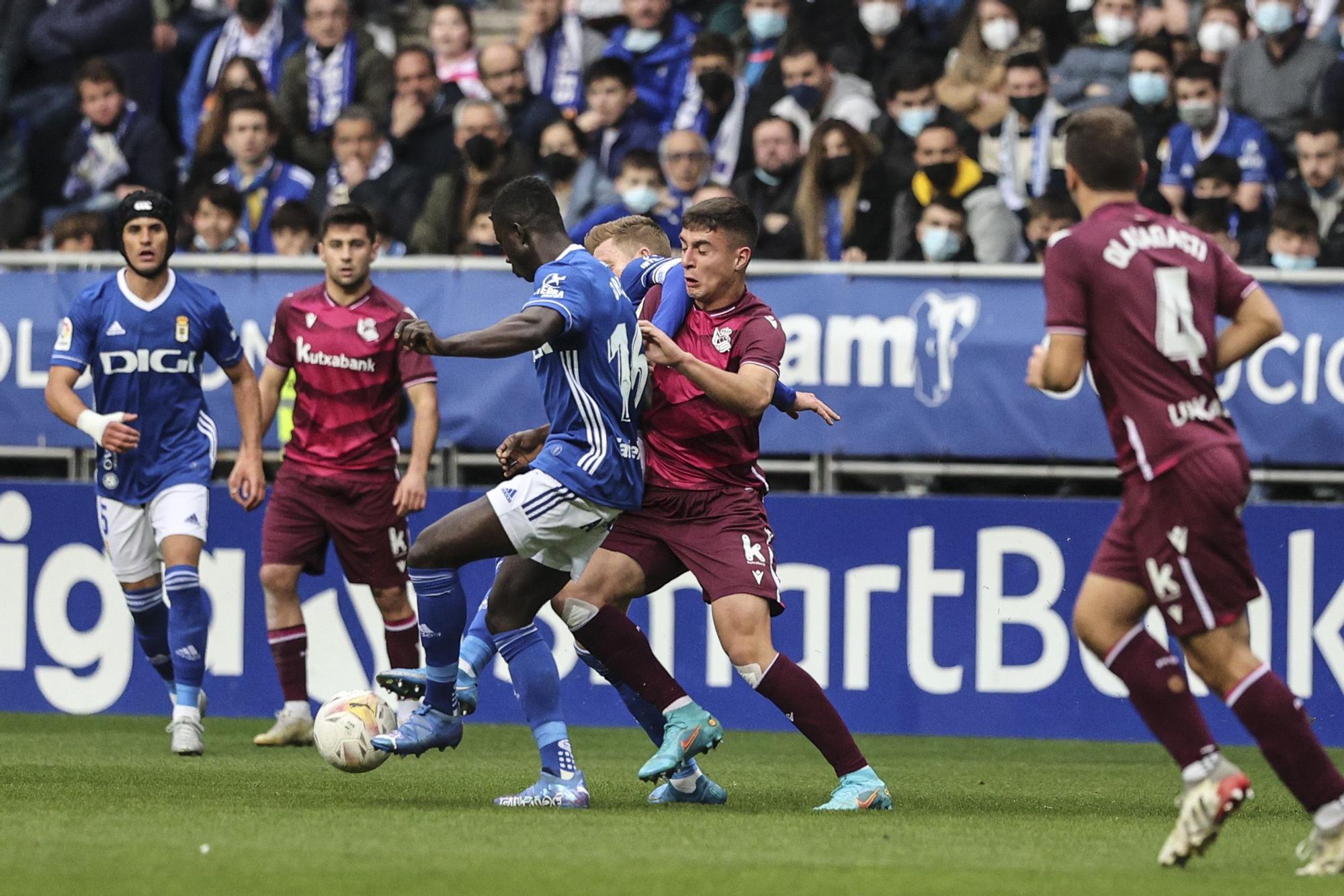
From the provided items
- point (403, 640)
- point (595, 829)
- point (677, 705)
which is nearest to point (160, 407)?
point (403, 640)

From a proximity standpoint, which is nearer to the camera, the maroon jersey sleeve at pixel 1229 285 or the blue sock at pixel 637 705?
the maroon jersey sleeve at pixel 1229 285

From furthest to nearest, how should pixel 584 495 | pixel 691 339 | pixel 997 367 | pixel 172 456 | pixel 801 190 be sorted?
pixel 801 190, pixel 997 367, pixel 172 456, pixel 691 339, pixel 584 495

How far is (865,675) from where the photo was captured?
10.6m

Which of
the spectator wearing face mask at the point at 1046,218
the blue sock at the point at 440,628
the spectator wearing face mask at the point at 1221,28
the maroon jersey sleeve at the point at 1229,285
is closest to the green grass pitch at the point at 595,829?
the blue sock at the point at 440,628

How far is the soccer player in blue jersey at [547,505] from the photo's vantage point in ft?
22.7

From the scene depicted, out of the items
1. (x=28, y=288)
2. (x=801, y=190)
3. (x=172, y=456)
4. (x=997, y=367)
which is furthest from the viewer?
(x=801, y=190)

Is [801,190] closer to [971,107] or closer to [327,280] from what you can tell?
[971,107]

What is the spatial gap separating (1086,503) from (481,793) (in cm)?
402

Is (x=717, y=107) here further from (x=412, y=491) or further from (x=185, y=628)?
(x=185, y=628)

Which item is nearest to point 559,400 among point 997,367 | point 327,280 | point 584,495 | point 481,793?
point 584,495

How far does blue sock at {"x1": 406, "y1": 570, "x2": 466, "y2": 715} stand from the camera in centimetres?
715

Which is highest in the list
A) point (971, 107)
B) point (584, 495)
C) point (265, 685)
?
point (971, 107)

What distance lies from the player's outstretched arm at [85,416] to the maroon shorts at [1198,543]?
477 centimetres

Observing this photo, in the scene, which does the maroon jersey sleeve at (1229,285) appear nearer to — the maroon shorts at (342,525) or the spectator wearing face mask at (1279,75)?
the maroon shorts at (342,525)
